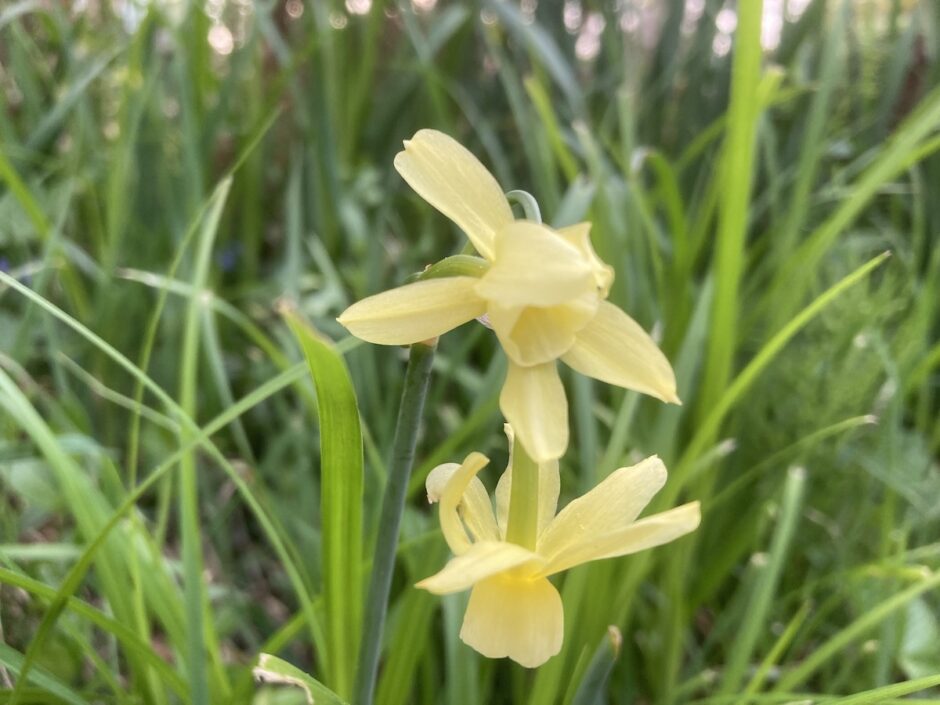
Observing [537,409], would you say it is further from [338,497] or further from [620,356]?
[338,497]

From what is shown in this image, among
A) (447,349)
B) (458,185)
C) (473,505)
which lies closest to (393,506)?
(473,505)

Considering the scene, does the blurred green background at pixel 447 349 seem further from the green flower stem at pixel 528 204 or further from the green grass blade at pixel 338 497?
the green flower stem at pixel 528 204

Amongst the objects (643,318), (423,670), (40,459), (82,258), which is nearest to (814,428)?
(643,318)

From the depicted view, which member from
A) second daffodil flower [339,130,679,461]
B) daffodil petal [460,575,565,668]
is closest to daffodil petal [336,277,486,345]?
second daffodil flower [339,130,679,461]

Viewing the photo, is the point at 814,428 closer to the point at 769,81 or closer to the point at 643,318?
the point at 643,318

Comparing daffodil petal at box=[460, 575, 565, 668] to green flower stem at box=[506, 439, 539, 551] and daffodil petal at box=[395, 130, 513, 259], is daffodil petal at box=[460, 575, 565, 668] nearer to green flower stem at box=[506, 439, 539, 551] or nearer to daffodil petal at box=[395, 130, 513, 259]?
green flower stem at box=[506, 439, 539, 551]

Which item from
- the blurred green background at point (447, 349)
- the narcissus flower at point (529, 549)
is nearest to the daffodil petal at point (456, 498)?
the narcissus flower at point (529, 549)
